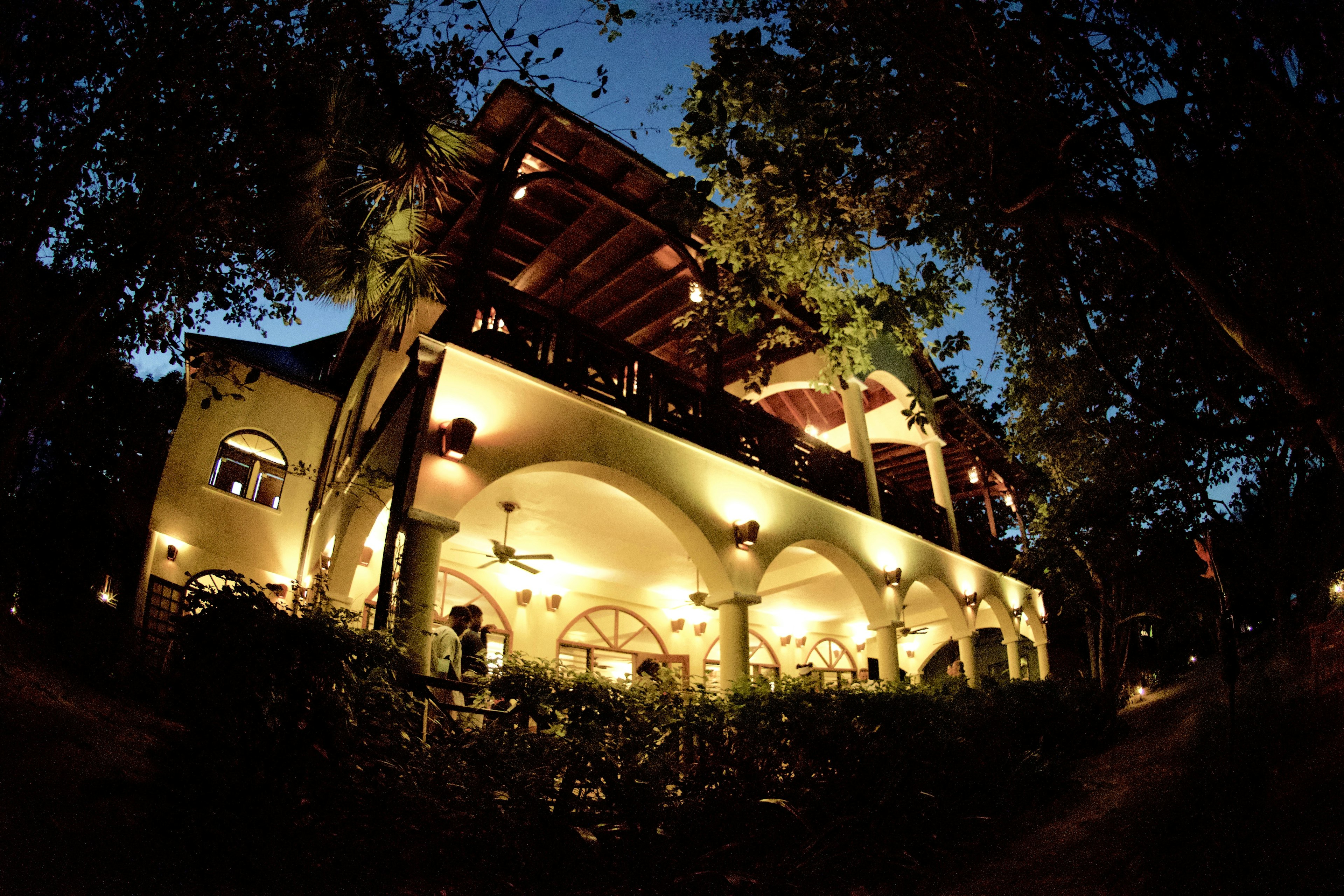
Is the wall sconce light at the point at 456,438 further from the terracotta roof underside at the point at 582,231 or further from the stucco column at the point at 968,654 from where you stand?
the stucco column at the point at 968,654

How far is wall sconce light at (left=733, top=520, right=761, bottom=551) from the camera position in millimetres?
8734

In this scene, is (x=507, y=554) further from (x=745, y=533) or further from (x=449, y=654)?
(x=745, y=533)

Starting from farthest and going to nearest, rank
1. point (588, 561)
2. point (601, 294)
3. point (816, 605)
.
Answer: point (816, 605) → point (601, 294) → point (588, 561)

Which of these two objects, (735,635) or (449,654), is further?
(735,635)

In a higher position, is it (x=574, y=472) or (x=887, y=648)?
(x=574, y=472)

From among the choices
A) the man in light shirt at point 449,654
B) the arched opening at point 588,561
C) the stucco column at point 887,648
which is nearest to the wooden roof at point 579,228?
the arched opening at point 588,561

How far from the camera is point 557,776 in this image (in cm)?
485

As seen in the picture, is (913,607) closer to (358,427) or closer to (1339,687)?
(1339,687)

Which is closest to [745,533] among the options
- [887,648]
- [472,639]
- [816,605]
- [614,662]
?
[472,639]

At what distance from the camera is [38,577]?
956 centimetres

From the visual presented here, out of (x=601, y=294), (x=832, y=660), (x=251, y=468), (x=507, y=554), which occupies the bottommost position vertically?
(x=832, y=660)

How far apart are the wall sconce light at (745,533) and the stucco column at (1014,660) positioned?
789cm

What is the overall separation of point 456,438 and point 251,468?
6926 mm

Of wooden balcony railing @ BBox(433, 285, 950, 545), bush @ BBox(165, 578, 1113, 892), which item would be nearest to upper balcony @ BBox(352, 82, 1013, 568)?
wooden balcony railing @ BBox(433, 285, 950, 545)
